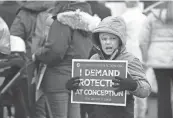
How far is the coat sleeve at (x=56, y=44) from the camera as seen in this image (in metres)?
5.80

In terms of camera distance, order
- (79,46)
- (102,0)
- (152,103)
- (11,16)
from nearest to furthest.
Result: (79,46)
(11,16)
(102,0)
(152,103)

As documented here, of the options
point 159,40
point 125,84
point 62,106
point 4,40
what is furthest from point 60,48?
point 159,40

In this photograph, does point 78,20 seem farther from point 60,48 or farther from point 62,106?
point 62,106

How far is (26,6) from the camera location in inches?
287

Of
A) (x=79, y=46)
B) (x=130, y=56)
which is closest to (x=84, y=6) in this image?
(x=79, y=46)

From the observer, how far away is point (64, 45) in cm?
581

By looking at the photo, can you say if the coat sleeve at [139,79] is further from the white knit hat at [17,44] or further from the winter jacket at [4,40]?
the white knit hat at [17,44]

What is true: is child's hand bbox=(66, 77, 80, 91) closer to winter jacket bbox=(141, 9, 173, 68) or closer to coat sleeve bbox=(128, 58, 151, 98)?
coat sleeve bbox=(128, 58, 151, 98)

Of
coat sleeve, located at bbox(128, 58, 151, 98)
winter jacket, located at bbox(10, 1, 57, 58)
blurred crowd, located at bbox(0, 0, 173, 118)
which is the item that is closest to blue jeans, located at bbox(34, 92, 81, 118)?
blurred crowd, located at bbox(0, 0, 173, 118)

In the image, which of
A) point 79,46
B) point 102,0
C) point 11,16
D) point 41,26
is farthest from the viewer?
point 102,0

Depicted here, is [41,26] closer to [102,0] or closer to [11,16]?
A: [11,16]

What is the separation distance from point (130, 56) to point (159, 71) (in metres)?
2.81

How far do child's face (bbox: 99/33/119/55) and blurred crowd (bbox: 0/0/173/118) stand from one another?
0.02 m

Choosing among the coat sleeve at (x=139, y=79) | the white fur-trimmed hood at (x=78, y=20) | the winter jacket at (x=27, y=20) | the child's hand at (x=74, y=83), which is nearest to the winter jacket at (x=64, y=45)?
the white fur-trimmed hood at (x=78, y=20)
